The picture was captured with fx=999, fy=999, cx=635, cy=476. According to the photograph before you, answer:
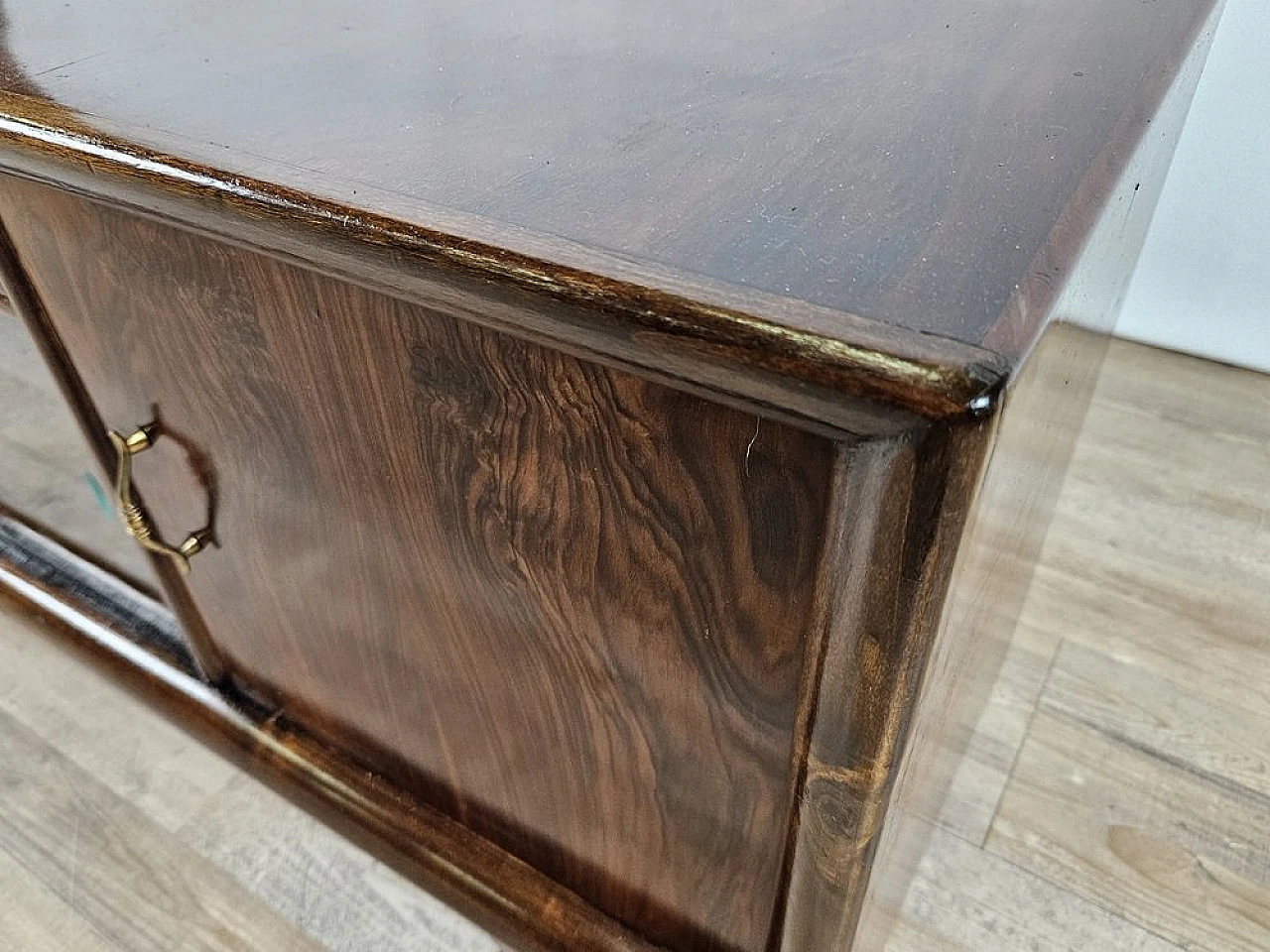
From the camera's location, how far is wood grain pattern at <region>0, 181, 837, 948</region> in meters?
0.33

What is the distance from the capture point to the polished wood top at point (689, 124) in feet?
0.90

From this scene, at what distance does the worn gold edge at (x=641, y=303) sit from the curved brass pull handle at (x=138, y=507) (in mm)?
178

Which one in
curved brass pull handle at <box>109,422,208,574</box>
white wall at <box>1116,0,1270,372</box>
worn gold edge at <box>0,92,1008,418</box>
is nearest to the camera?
worn gold edge at <box>0,92,1008,418</box>

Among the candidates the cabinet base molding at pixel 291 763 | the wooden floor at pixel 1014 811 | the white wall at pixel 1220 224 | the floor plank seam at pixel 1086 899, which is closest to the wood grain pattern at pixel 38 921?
the wooden floor at pixel 1014 811

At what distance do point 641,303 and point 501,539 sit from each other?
6.4 inches

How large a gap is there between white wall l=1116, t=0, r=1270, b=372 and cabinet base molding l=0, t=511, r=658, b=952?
102 cm

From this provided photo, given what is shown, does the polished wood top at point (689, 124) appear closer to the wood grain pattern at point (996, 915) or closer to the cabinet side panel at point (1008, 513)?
the cabinet side panel at point (1008, 513)

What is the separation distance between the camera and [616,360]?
30 centimetres

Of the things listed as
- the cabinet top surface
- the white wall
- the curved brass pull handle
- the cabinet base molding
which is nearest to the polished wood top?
the cabinet top surface

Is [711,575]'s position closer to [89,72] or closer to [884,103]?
[884,103]

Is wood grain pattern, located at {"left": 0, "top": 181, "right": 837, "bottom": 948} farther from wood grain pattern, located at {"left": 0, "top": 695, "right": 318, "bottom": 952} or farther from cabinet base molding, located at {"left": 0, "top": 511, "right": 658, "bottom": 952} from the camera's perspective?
wood grain pattern, located at {"left": 0, "top": 695, "right": 318, "bottom": 952}

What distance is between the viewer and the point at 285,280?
1.24 ft

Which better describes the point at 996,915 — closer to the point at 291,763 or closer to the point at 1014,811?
the point at 1014,811

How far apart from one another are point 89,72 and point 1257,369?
1226mm
